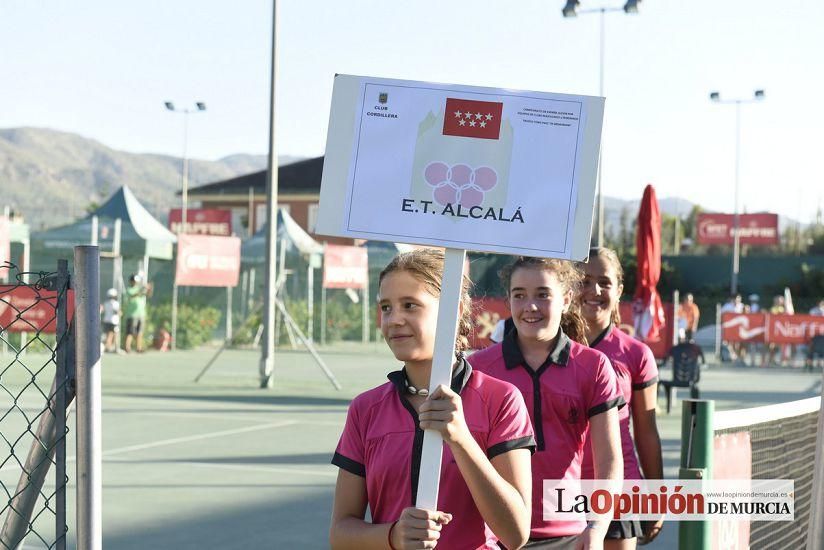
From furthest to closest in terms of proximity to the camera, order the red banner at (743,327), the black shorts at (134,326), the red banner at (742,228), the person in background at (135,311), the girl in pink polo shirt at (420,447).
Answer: the red banner at (742,228) < the red banner at (743,327) < the black shorts at (134,326) < the person in background at (135,311) < the girl in pink polo shirt at (420,447)

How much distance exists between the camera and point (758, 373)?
26.7 meters

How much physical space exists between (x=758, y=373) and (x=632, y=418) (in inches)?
893

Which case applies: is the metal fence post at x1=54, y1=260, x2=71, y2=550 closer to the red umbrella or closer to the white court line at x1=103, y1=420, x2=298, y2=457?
the white court line at x1=103, y1=420, x2=298, y2=457

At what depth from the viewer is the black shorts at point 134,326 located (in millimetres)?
27953

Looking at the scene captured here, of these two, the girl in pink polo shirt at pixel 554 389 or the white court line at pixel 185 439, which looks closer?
the girl in pink polo shirt at pixel 554 389

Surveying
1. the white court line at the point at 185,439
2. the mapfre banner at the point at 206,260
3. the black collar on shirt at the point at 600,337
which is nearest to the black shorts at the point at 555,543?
the black collar on shirt at the point at 600,337

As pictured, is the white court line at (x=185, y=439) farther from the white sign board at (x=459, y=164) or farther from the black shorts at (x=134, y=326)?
the black shorts at (x=134, y=326)

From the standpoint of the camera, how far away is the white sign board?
10.9 ft

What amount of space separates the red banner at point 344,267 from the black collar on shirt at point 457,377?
26835mm

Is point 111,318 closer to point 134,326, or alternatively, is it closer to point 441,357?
point 134,326

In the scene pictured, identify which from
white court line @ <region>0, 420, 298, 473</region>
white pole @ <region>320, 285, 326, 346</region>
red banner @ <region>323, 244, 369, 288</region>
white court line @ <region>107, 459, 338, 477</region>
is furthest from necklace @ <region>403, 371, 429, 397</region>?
white pole @ <region>320, 285, 326, 346</region>

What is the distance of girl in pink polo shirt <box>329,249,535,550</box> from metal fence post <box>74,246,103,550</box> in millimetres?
720

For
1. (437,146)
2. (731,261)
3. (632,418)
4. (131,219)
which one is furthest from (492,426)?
(731,261)

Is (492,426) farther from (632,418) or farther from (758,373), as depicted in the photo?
(758,373)
